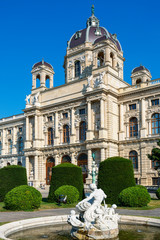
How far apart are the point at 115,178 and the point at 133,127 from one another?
71.4 feet

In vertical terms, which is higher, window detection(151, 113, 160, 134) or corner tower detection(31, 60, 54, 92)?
corner tower detection(31, 60, 54, 92)

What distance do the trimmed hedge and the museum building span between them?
18235mm

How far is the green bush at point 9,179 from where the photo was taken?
23.6 meters

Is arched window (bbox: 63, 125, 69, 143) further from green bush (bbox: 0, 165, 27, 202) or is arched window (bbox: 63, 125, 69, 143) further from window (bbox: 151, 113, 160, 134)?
green bush (bbox: 0, 165, 27, 202)

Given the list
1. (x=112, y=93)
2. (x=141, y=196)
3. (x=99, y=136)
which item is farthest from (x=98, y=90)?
(x=141, y=196)

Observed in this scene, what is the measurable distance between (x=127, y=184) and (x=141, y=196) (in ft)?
5.65

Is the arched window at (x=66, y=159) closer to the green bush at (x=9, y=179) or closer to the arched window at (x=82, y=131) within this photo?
Answer: the arched window at (x=82, y=131)

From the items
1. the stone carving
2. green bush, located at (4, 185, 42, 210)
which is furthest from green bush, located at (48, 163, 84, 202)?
the stone carving

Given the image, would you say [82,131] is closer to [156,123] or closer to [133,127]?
[133,127]

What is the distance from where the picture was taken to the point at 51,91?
1961 inches

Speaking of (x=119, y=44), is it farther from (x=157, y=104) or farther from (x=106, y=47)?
(x=157, y=104)

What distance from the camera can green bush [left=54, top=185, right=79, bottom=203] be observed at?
820 inches

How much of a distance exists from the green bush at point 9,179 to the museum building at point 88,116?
16.5m

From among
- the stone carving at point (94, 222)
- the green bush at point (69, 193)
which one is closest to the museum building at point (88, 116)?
the green bush at point (69, 193)
